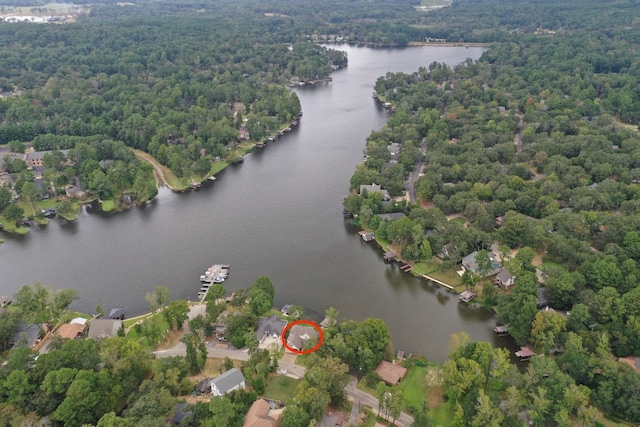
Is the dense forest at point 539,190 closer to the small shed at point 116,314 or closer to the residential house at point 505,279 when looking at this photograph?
the residential house at point 505,279

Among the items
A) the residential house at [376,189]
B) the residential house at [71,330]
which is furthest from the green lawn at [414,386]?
the residential house at [376,189]

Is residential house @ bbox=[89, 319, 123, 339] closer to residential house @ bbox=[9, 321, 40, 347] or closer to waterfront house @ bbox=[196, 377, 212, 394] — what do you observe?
residential house @ bbox=[9, 321, 40, 347]

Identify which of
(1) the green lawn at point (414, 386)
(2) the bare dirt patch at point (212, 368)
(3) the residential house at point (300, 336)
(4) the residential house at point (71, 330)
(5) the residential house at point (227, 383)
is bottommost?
(2) the bare dirt patch at point (212, 368)

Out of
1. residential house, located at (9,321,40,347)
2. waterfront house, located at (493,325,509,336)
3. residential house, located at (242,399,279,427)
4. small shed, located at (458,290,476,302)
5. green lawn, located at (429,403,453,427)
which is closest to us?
residential house, located at (242,399,279,427)

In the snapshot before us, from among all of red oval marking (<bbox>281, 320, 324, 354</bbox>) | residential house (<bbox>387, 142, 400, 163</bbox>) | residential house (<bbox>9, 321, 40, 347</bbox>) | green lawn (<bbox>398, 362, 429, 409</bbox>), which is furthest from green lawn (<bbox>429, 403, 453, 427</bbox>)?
residential house (<bbox>387, 142, 400, 163</bbox>)

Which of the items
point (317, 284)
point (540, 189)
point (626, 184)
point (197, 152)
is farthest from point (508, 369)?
point (197, 152)

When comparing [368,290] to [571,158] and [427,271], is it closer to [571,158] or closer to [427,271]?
[427,271]
